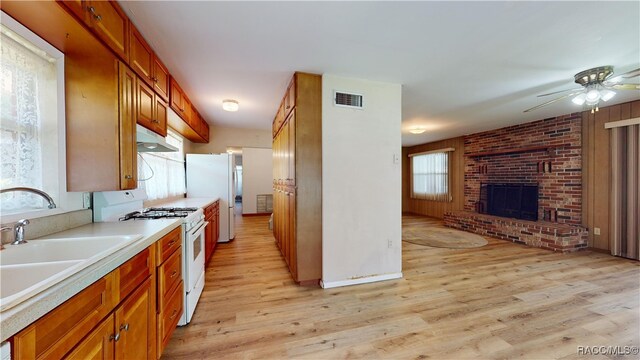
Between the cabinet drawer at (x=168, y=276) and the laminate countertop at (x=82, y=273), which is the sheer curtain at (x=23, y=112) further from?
the cabinet drawer at (x=168, y=276)

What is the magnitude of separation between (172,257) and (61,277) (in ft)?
3.25

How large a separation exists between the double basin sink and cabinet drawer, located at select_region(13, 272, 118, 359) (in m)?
0.10

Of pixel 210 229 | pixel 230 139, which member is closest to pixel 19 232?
pixel 210 229

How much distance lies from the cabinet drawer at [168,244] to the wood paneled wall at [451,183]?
6447 millimetres

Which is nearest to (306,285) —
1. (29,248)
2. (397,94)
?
(29,248)

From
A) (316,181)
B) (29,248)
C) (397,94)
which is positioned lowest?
(29,248)

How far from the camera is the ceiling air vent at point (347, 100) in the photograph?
2.59 meters

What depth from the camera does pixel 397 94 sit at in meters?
2.80

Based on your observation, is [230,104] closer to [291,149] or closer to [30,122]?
[291,149]

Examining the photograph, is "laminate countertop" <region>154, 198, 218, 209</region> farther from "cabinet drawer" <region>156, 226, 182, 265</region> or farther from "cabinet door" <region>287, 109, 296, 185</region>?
"cabinet door" <region>287, 109, 296, 185</region>

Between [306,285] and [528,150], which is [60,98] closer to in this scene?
[306,285]

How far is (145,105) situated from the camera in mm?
2029

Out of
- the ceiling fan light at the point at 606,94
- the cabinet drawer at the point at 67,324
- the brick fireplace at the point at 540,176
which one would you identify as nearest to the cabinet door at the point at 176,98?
the cabinet drawer at the point at 67,324

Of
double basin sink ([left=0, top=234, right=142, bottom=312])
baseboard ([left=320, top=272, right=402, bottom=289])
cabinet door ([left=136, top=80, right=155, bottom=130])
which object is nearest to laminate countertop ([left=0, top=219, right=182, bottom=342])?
double basin sink ([left=0, top=234, right=142, bottom=312])
